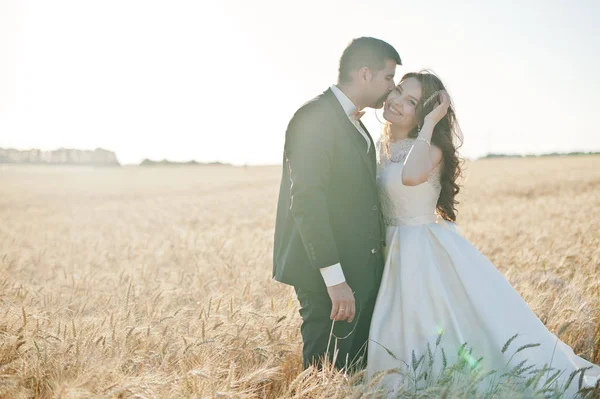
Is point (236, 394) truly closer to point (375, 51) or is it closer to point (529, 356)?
point (529, 356)

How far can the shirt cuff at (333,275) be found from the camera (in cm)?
263

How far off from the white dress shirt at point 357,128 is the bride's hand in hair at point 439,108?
17.6 inches

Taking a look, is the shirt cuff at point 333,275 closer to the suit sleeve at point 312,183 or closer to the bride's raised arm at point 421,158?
the suit sleeve at point 312,183

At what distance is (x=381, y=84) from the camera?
2943 mm

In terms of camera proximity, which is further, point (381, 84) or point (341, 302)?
point (381, 84)

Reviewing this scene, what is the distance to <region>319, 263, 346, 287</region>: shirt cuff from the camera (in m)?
2.63

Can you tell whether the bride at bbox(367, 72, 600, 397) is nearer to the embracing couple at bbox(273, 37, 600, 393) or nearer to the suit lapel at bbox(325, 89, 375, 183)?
the embracing couple at bbox(273, 37, 600, 393)

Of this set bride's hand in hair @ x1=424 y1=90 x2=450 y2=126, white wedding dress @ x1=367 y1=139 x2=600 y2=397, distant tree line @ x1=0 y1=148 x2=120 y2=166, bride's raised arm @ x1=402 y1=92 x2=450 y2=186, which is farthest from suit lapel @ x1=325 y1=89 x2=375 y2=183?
distant tree line @ x1=0 y1=148 x2=120 y2=166

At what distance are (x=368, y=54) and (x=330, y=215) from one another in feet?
3.45

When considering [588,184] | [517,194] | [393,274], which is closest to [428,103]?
[393,274]

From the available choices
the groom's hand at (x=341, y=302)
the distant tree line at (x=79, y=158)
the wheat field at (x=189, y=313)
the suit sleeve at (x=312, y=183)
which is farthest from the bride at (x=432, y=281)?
the distant tree line at (x=79, y=158)

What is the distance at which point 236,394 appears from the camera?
2.01 metres

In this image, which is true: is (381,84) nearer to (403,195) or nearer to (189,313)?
(403,195)

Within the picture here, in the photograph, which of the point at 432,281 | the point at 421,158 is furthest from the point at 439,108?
the point at 432,281
